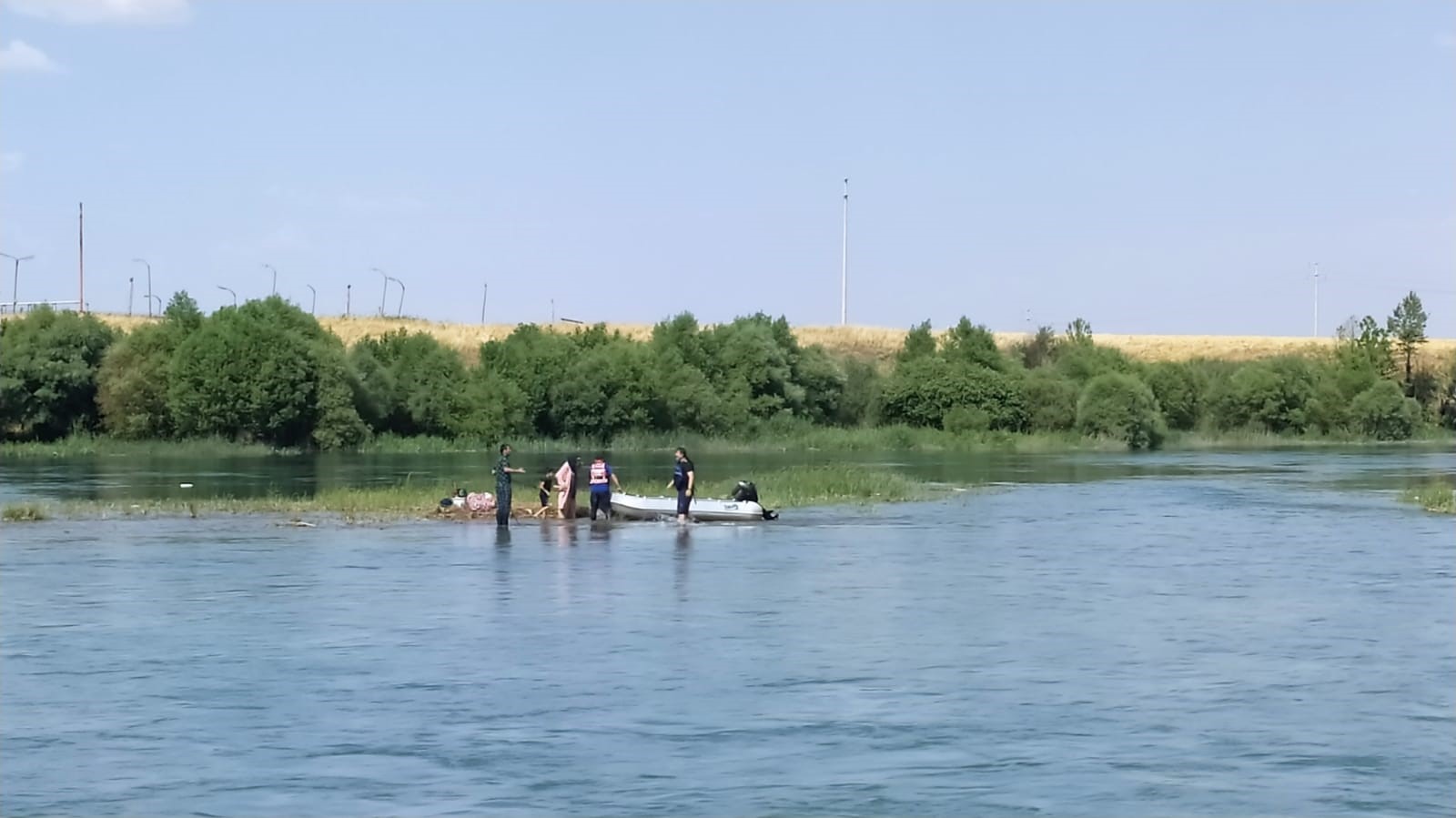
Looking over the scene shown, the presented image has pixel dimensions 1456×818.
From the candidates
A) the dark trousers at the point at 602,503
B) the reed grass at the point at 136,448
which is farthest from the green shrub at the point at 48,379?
the dark trousers at the point at 602,503

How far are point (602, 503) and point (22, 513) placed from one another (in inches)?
559

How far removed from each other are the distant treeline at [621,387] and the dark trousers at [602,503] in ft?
186

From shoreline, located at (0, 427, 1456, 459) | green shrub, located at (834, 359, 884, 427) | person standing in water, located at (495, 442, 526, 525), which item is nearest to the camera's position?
person standing in water, located at (495, 442, 526, 525)

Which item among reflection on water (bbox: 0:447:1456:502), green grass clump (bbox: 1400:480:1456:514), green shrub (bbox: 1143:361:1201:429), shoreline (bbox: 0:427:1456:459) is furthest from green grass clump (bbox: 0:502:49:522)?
green shrub (bbox: 1143:361:1201:429)

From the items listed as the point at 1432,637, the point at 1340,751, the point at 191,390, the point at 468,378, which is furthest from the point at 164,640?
the point at 468,378

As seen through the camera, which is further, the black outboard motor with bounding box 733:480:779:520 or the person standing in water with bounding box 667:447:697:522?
the black outboard motor with bounding box 733:480:779:520

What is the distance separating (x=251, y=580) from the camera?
115ft

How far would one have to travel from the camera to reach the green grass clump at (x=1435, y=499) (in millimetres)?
52656

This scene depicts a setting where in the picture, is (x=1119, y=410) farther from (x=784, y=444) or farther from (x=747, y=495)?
(x=747, y=495)

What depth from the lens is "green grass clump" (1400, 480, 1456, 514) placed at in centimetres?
5266

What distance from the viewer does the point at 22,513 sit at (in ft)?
Answer: 155

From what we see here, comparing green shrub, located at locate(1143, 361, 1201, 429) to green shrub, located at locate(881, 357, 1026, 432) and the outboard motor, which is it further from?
the outboard motor

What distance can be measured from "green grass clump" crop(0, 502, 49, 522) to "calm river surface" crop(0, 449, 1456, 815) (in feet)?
9.59

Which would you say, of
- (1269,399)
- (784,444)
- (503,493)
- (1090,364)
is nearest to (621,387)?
(784,444)
